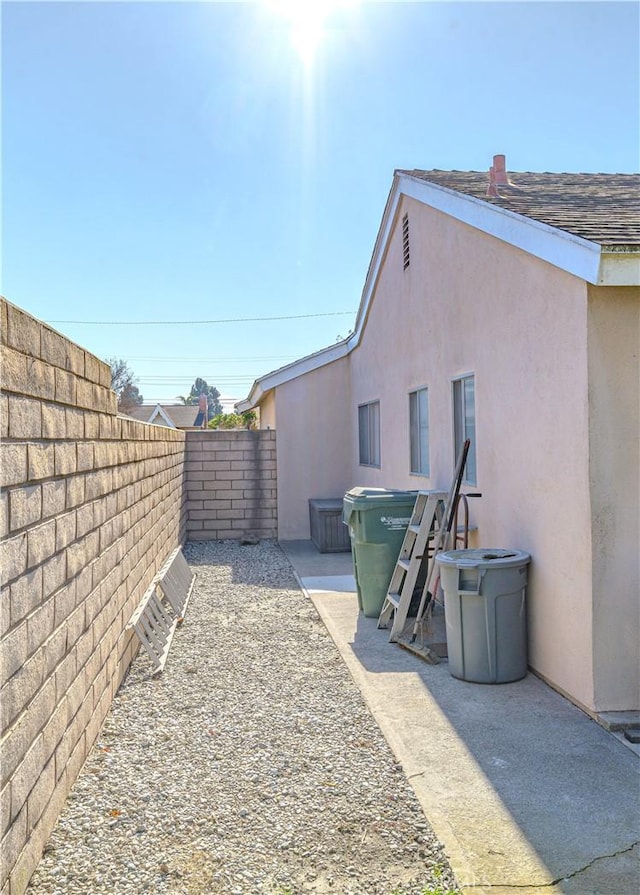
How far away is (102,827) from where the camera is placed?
11.1 ft

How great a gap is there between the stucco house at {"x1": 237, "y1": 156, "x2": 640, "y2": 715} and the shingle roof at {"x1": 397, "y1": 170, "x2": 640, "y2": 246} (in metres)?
0.02

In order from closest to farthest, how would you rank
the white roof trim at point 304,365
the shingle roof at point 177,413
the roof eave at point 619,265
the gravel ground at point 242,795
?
the gravel ground at point 242,795 → the roof eave at point 619,265 → the white roof trim at point 304,365 → the shingle roof at point 177,413

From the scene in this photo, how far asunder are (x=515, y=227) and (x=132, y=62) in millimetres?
4832

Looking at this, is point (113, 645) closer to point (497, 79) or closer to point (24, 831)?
point (24, 831)

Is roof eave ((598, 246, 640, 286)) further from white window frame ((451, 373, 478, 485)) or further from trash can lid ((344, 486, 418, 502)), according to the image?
trash can lid ((344, 486, 418, 502))

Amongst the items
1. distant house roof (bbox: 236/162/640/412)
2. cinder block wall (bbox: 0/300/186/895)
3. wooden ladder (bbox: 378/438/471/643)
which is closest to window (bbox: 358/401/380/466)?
distant house roof (bbox: 236/162/640/412)

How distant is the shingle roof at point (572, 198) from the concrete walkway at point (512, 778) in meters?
2.98

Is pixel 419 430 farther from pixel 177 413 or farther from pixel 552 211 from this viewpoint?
pixel 177 413

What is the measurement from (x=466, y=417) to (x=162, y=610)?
142 inches

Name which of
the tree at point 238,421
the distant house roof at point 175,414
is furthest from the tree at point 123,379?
the tree at point 238,421

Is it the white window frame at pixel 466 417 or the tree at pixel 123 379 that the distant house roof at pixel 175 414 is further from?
the white window frame at pixel 466 417

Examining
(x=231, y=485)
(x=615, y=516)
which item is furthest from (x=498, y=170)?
(x=231, y=485)

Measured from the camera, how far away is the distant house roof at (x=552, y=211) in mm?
4273

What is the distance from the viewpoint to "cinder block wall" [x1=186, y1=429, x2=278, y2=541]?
13.9m
